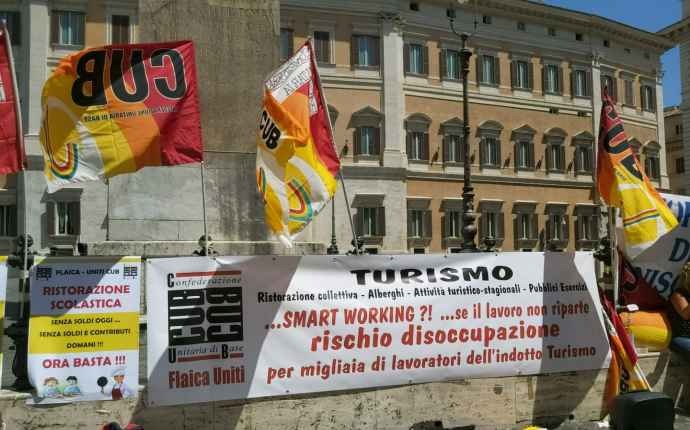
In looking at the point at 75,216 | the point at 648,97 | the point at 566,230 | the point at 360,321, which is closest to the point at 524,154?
the point at 566,230

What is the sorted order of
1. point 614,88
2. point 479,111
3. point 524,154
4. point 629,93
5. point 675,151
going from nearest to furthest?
point 479,111 < point 524,154 < point 614,88 < point 629,93 < point 675,151

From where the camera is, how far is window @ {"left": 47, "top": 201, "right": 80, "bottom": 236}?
35.3m

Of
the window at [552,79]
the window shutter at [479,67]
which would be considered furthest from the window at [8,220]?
the window at [552,79]

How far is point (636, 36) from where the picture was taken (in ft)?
173

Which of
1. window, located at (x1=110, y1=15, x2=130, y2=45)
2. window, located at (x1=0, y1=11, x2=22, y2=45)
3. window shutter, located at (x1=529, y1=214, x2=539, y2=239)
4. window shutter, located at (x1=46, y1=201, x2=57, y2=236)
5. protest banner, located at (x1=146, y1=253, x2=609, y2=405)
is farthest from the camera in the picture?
window shutter, located at (x1=529, y1=214, x2=539, y2=239)

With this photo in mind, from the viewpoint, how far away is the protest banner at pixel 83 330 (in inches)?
211

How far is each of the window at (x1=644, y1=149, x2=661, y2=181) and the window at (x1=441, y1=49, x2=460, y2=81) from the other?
61.0 ft

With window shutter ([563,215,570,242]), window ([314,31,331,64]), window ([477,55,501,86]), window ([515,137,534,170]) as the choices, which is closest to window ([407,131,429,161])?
window ([477,55,501,86])

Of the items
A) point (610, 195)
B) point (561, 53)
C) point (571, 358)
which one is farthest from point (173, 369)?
point (561, 53)

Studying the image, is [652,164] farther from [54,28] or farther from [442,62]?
[54,28]

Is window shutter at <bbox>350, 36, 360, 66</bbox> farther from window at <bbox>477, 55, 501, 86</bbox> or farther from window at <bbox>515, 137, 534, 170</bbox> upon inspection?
window at <bbox>515, 137, 534, 170</bbox>

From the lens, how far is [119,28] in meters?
37.6

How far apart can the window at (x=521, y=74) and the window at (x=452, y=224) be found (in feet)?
34.5

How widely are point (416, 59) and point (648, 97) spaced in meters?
22.2
